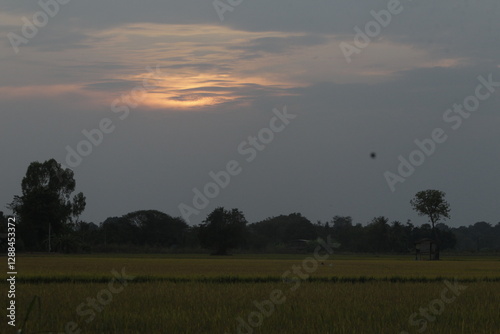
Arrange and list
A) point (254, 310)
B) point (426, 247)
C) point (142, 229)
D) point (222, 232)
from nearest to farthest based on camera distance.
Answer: point (254, 310) < point (426, 247) < point (222, 232) < point (142, 229)

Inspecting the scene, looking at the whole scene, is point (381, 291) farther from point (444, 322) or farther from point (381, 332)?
point (381, 332)

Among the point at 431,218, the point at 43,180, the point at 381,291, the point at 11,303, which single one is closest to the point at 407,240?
the point at 431,218

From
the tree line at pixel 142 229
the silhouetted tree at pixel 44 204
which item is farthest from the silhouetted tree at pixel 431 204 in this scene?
the silhouetted tree at pixel 44 204

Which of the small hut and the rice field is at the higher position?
the small hut

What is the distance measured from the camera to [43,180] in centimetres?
10075

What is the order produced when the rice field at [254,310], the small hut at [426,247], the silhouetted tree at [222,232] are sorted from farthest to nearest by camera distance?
the silhouetted tree at [222,232], the small hut at [426,247], the rice field at [254,310]

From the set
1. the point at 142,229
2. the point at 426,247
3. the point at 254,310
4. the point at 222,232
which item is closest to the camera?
the point at 254,310

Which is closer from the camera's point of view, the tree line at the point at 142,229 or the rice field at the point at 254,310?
the rice field at the point at 254,310

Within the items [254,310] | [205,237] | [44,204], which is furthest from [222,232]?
[254,310]

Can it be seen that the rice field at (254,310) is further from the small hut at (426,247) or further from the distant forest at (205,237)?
the distant forest at (205,237)

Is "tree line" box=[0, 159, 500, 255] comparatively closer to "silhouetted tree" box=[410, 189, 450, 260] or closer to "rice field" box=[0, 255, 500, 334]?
"silhouetted tree" box=[410, 189, 450, 260]

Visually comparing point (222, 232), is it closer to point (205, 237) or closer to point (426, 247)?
point (205, 237)

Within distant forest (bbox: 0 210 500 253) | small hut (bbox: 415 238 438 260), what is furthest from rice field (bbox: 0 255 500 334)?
distant forest (bbox: 0 210 500 253)

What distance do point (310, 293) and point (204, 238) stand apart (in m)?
79.9
